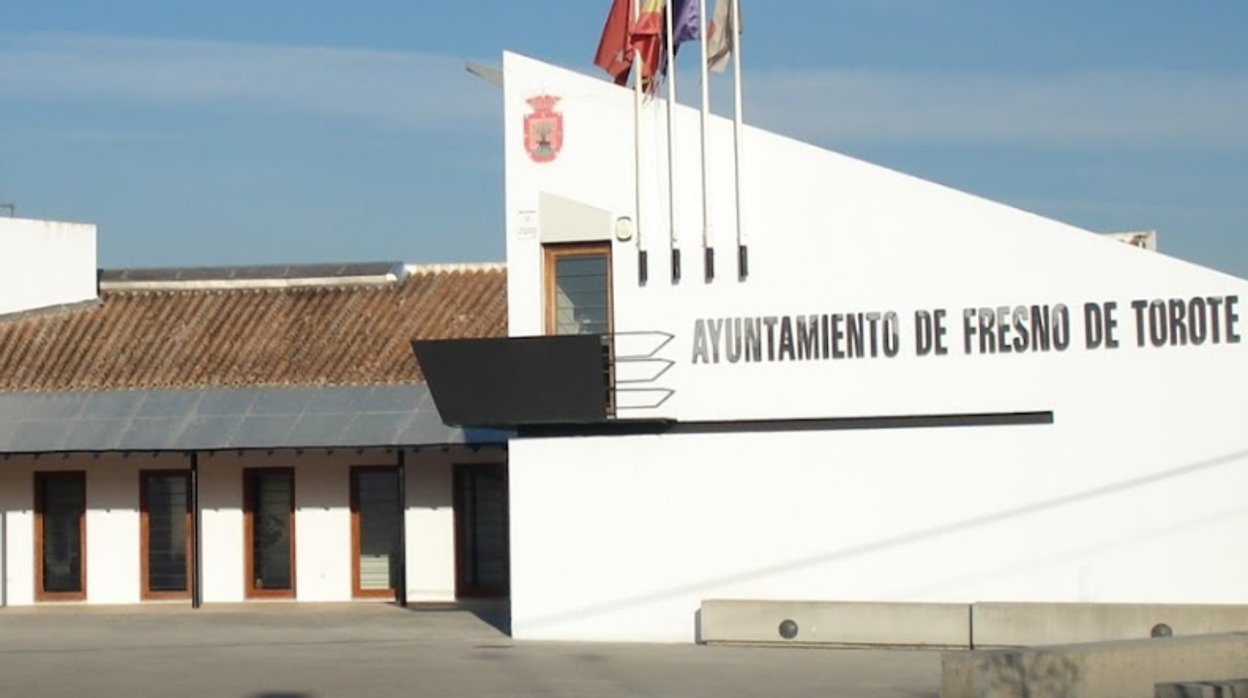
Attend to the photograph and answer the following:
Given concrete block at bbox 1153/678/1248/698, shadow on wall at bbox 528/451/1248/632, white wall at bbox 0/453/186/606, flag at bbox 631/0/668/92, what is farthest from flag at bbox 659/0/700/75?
white wall at bbox 0/453/186/606

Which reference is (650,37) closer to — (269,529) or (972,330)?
(972,330)

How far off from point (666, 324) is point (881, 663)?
521 centimetres

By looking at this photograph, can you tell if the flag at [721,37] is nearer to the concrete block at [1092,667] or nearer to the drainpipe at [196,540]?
the concrete block at [1092,667]

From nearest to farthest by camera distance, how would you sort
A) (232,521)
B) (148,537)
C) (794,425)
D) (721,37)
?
(794,425) → (721,37) → (232,521) → (148,537)

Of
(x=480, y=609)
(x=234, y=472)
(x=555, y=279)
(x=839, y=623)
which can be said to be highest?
(x=555, y=279)

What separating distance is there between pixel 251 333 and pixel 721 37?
12625 mm

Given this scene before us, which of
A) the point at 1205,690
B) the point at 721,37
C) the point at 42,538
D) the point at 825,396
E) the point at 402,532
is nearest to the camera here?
the point at 1205,690

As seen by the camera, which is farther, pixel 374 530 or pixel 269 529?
pixel 269 529

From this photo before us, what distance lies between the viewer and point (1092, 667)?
55.4 ft

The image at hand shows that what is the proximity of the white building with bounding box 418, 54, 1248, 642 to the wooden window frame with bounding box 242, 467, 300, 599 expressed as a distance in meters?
8.89

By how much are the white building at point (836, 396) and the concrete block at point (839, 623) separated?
153mm

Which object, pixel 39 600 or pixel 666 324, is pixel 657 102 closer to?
pixel 666 324

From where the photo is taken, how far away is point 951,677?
16906mm

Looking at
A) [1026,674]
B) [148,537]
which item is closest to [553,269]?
[1026,674]
